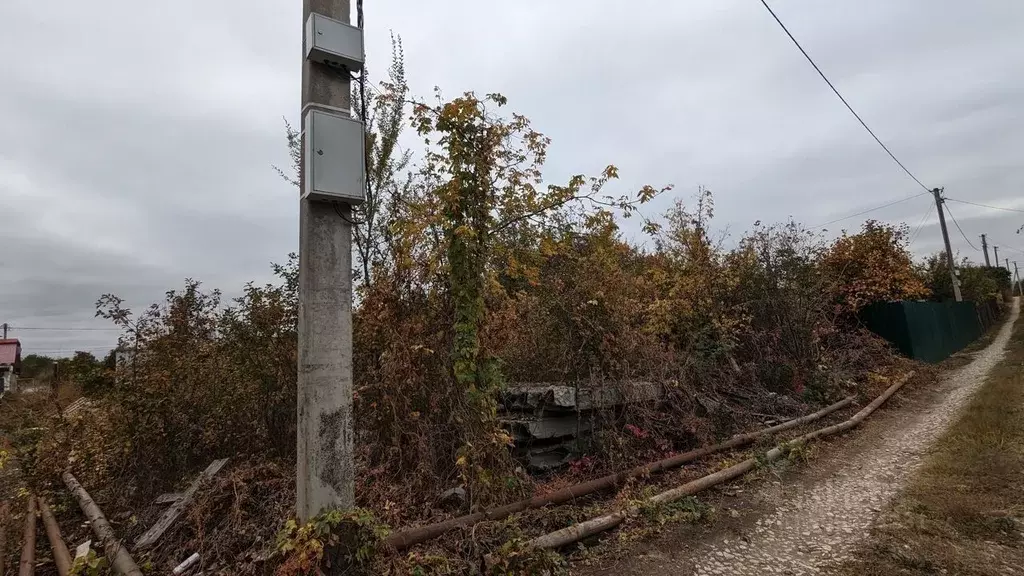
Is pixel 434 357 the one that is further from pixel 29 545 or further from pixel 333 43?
pixel 29 545

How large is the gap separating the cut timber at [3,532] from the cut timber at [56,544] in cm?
26

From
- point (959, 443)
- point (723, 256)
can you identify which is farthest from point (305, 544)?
point (723, 256)

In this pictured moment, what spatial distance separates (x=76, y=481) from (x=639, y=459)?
6371 millimetres

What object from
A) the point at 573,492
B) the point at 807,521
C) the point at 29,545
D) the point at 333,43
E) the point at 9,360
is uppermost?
the point at 333,43

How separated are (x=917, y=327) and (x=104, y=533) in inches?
696

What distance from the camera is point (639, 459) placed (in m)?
5.54

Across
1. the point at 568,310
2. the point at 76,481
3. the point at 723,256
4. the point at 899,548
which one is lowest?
the point at 899,548

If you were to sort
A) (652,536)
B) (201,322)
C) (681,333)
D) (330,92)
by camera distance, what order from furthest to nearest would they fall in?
(681,333) < (201,322) < (652,536) < (330,92)

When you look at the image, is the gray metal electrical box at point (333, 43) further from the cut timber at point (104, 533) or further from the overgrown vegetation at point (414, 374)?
the cut timber at point (104, 533)

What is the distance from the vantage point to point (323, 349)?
2.85m

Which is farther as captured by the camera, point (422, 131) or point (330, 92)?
point (422, 131)

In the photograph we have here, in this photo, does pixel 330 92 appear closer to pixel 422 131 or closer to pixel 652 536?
pixel 422 131

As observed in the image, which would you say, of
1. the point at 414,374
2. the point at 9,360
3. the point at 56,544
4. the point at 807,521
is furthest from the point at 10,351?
the point at 807,521

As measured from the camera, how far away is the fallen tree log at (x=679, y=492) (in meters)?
3.68
